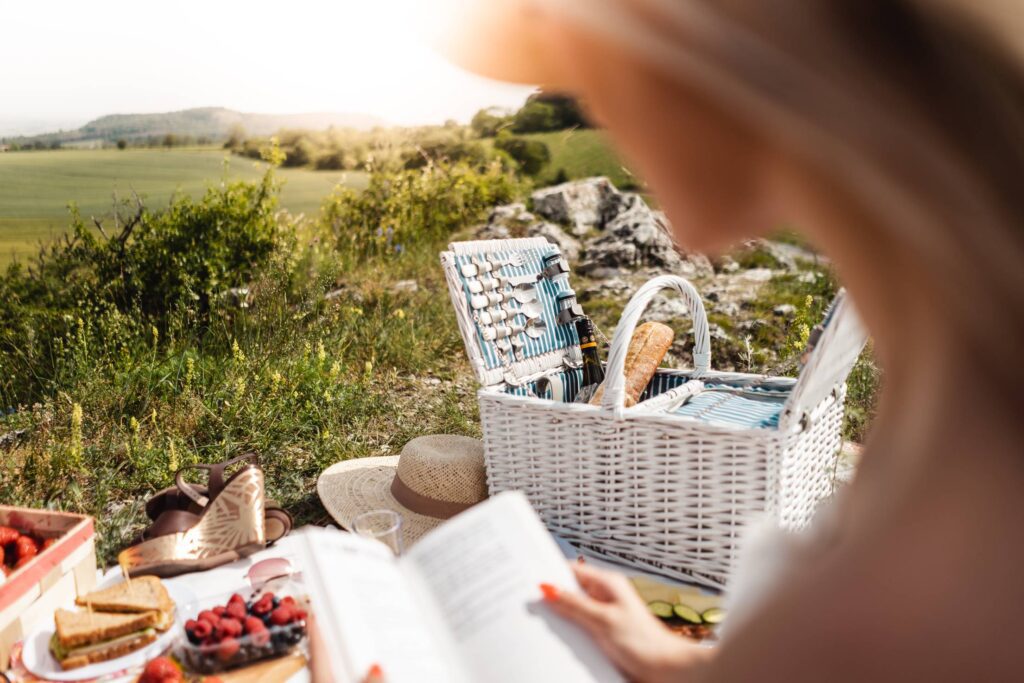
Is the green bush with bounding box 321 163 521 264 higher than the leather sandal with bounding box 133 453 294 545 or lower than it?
higher

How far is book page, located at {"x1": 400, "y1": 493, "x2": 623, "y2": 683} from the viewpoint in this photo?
1115mm

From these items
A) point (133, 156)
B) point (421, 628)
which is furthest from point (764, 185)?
point (133, 156)

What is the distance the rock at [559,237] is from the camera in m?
6.48

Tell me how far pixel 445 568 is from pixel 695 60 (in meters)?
0.97

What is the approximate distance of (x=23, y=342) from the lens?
4.42 meters

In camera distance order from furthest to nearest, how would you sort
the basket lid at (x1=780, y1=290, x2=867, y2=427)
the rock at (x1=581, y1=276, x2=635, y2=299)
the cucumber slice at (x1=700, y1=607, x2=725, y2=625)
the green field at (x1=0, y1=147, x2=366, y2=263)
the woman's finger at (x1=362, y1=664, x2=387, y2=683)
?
the rock at (x1=581, y1=276, x2=635, y2=299) → the green field at (x1=0, y1=147, x2=366, y2=263) → the cucumber slice at (x1=700, y1=607, x2=725, y2=625) → the basket lid at (x1=780, y1=290, x2=867, y2=427) → the woman's finger at (x1=362, y1=664, x2=387, y2=683)

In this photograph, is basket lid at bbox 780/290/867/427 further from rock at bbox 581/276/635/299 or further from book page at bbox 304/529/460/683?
rock at bbox 581/276/635/299

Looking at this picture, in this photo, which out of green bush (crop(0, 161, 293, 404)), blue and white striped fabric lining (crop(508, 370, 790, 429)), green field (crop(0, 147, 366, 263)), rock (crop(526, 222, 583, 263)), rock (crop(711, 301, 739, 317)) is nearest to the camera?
blue and white striped fabric lining (crop(508, 370, 790, 429))

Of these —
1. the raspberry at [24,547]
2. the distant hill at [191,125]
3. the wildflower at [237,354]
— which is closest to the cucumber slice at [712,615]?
the raspberry at [24,547]

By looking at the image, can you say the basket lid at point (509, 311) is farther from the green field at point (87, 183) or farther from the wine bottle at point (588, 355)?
the green field at point (87, 183)

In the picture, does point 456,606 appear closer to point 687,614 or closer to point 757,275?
point 687,614

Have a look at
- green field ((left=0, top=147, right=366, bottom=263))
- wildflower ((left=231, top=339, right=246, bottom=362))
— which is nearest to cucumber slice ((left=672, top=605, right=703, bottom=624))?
wildflower ((left=231, top=339, right=246, bottom=362))

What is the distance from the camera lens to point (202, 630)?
162 centimetres

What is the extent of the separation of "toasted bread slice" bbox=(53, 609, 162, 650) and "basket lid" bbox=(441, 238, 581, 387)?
1107 mm
